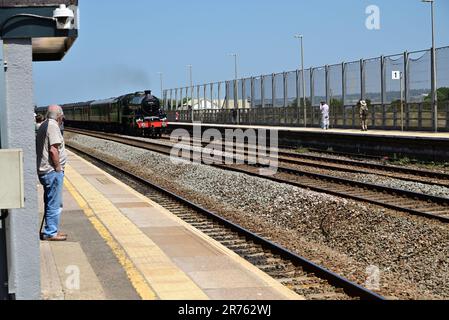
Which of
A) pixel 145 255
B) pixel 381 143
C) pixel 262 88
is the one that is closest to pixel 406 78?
pixel 381 143

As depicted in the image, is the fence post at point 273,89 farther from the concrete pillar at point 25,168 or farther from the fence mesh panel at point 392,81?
the concrete pillar at point 25,168

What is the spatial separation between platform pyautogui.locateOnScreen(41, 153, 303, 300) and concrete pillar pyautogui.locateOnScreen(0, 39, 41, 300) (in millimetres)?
565

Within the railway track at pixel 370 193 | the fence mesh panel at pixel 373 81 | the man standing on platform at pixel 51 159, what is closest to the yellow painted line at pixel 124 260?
the man standing on platform at pixel 51 159

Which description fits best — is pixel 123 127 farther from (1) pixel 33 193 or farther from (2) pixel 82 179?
(1) pixel 33 193

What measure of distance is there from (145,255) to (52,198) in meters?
1.40

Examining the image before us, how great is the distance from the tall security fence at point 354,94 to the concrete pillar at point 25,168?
81.5ft

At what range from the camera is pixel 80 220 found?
1125cm

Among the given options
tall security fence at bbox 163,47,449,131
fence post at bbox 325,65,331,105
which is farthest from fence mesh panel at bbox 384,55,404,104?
fence post at bbox 325,65,331,105

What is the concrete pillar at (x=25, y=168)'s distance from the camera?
5.69 meters

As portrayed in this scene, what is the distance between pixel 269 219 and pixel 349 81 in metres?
26.7

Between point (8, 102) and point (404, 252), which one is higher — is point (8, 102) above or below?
above

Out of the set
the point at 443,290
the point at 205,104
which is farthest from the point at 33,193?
the point at 205,104

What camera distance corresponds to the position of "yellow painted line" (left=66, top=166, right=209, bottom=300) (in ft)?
21.9

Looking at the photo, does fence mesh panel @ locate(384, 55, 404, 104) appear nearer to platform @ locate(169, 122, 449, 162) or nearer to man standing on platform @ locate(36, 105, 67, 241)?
platform @ locate(169, 122, 449, 162)
